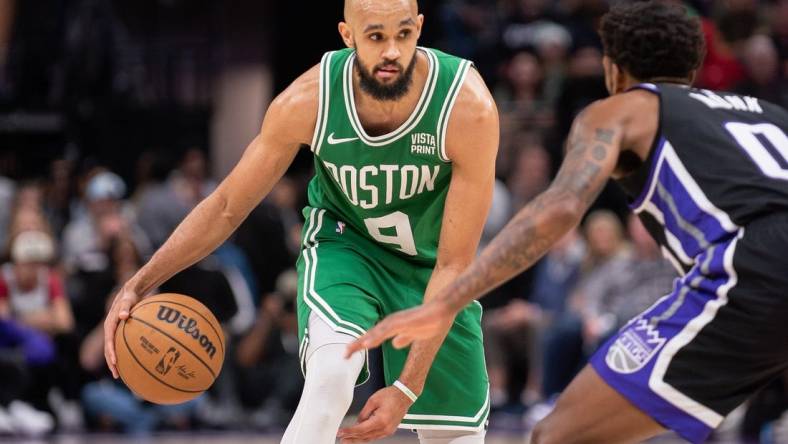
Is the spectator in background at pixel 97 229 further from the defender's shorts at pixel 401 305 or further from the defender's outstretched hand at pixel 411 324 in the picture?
the defender's outstretched hand at pixel 411 324

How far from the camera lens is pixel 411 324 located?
3846mm

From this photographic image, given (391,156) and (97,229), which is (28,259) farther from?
(391,156)

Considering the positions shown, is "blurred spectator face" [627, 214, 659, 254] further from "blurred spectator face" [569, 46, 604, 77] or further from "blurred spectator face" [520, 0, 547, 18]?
"blurred spectator face" [520, 0, 547, 18]

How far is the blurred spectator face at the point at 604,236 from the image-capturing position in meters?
9.89

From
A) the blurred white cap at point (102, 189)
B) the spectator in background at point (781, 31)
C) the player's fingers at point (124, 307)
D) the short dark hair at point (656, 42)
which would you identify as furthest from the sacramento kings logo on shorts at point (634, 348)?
the spectator in background at point (781, 31)

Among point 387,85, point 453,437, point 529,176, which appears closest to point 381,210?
point 387,85

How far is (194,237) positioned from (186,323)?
1.17 ft

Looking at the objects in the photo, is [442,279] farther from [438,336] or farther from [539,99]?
[539,99]

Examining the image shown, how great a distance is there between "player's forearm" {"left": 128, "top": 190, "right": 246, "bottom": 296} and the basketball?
105 millimetres

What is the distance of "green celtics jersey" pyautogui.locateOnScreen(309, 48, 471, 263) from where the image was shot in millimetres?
5004

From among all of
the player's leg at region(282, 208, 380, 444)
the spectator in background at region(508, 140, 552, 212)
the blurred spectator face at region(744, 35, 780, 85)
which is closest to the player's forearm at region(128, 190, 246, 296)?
the player's leg at region(282, 208, 380, 444)

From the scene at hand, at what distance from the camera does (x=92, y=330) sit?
32.0 ft

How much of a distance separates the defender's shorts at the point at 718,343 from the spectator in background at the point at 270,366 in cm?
619

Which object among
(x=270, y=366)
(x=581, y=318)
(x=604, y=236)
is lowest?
(x=270, y=366)
